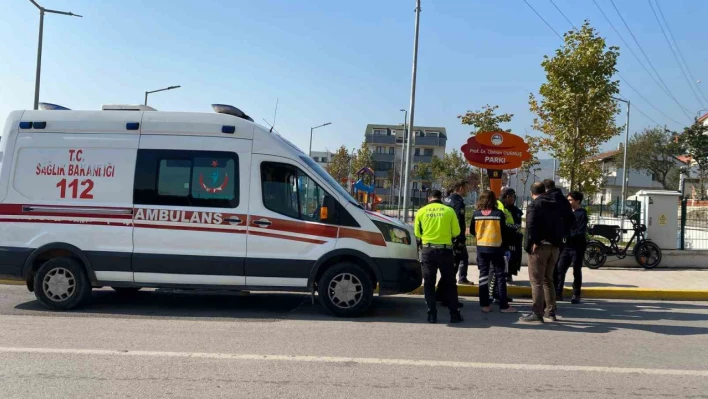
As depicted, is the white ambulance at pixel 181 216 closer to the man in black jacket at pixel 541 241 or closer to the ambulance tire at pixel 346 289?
the ambulance tire at pixel 346 289

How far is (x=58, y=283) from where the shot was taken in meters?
7.82

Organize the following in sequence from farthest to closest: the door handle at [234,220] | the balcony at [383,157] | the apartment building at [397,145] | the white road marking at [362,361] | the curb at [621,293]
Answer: the balcony at [383,157] < the apartment building at [397,145] < the curb at [621,293] < the door handle at [234,220] < the white road marking at [362,361]

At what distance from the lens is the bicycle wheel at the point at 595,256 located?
Answer: 13.3 metres

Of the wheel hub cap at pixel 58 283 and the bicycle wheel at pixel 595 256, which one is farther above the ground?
the bicycle wheel at pixel 595 256

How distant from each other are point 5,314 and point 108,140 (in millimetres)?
2719

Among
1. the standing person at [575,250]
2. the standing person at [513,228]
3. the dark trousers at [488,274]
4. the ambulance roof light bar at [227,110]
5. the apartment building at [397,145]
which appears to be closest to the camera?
the ambulance roof light bar at [227,110]

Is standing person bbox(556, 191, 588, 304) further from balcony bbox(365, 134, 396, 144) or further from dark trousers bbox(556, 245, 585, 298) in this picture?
balcony bbox(365, 134, 396, 144)

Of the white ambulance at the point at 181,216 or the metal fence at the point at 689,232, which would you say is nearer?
the white ambulance at the point at 181,216

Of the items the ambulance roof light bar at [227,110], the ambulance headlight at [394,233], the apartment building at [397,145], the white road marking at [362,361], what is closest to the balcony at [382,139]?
the apartment building at [397,145]

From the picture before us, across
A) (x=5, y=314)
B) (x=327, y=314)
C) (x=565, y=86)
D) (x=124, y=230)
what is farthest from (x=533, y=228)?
(x=565, y=86)

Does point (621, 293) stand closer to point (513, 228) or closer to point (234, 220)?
point (513, 228)

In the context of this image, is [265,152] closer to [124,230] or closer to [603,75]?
[124,230]

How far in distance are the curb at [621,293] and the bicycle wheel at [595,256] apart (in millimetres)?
2921

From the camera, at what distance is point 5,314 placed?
7637 millimetres
